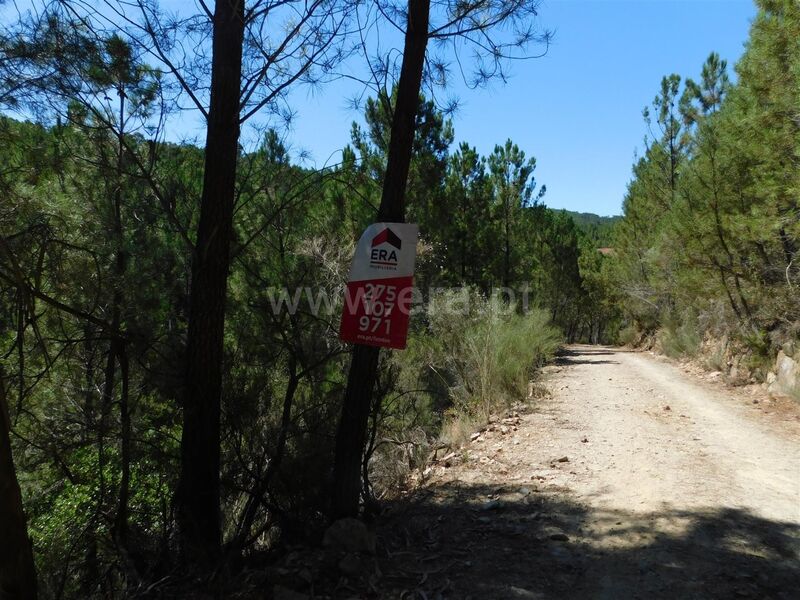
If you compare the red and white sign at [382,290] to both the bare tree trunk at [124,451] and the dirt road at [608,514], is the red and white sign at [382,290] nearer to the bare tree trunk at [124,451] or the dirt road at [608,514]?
the dirt road at [608,514]

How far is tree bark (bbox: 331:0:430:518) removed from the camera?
4078 millimetres

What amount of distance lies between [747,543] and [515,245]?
1773cm

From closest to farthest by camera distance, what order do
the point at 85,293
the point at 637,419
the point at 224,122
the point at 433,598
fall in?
the point at 433,598 → the point at 224,122 → the point at 85,293 → the point at 637,419

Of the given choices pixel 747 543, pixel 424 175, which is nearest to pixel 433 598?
pixel 747 543

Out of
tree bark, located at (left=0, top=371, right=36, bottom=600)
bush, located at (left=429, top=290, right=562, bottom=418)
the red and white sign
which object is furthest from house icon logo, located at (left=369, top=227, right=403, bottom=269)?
bush, located at (left=429, top=290, right=562, bottom=418)

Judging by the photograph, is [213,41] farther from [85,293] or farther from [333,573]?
[333,573]

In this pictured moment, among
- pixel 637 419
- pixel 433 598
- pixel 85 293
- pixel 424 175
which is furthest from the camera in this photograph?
pixel 424 175

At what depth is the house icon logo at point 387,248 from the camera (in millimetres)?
3908

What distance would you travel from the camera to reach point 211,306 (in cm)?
399

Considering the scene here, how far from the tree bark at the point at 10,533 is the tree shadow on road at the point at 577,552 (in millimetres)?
1844

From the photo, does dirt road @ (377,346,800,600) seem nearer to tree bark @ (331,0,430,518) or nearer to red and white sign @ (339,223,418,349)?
tree bark @ (331,0,430,518)

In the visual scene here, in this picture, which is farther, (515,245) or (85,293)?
(515,245)

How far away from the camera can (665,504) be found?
4336mm

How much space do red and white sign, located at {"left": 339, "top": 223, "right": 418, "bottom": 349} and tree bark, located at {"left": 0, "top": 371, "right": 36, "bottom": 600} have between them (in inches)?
78.7
